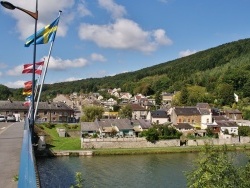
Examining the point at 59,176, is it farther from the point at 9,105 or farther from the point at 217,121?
the point at 9,105

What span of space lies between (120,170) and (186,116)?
123 ft

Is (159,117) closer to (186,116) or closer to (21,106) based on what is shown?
(186,116)

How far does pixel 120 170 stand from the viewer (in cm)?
4112

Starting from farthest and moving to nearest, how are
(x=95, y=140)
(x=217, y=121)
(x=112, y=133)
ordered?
(x=217, y=121) → (x=112, y=133) → (x=95, y=140)

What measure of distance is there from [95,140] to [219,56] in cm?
14938

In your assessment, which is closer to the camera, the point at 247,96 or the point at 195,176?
the point at 195,176

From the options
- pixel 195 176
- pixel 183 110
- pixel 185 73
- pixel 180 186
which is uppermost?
pixel 185 73

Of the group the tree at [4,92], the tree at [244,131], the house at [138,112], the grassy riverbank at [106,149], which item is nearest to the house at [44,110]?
the house at [138,112]

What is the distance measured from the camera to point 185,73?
173 m

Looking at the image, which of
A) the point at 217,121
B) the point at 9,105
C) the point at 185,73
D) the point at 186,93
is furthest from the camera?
the point at 185,73

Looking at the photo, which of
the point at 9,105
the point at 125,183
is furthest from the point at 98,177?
the point at 9,105

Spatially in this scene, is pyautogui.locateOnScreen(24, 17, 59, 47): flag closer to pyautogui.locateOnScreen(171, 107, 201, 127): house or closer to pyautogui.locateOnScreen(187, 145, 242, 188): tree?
pyautogui.locateOnScreen(187, 145, 242, 188): tree

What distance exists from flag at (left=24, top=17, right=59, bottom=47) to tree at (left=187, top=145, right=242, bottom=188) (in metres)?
8.93

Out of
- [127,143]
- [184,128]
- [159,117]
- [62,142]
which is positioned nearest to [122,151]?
[127,143]
